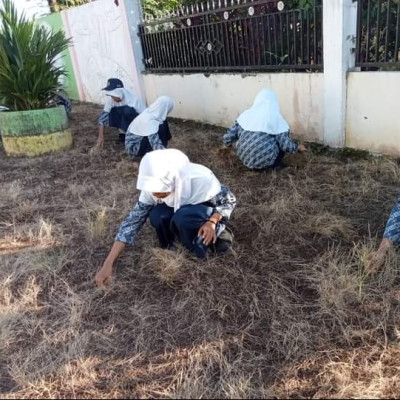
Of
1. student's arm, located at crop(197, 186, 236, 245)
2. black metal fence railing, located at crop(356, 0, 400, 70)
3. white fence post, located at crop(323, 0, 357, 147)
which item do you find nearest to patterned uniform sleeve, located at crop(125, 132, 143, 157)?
white fence post, located at crop(323, 0, 357, 147)

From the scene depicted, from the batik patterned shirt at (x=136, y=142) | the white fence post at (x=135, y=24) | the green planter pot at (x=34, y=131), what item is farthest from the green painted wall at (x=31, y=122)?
the white fence post at (x=135, y=24)

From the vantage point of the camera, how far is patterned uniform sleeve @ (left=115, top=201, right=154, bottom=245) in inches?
87.2

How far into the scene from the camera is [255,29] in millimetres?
4656

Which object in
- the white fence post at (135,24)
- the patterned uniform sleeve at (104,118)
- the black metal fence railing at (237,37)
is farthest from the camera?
the white fence post at (135,24)

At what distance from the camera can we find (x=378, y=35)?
3566mm

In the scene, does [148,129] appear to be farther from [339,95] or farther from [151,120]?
[339,95]

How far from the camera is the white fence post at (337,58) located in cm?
370

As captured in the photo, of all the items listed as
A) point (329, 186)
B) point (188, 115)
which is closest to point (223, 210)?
point (329, 186)

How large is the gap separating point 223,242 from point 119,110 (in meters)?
3.12

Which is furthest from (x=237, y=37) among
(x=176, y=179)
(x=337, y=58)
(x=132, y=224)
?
(x=132, y=224)

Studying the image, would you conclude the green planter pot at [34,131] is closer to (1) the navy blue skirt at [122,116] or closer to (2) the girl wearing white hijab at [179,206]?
(1) the navy blue skirt at [122,116]

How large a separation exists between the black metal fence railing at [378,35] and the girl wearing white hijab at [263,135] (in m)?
0.96

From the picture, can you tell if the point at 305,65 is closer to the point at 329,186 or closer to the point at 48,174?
the point at 329,186

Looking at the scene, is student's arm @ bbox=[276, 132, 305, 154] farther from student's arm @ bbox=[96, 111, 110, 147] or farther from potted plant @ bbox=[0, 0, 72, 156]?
potted plant @ bbox=[0, 0, 72, 156]
